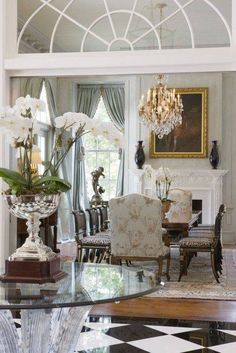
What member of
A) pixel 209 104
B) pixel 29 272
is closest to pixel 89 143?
pixel 209 104

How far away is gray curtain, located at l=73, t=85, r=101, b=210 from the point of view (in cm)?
1202

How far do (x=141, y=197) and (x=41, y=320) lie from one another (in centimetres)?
341

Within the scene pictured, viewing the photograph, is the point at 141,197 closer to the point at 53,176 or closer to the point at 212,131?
the point at 53,176

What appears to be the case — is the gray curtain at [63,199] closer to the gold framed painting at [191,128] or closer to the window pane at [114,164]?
the window pane at [114,164]

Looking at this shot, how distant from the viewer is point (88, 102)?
1237 cm

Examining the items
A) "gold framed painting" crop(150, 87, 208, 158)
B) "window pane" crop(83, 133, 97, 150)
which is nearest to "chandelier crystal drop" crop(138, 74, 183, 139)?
"gold framed painting" crop(150, 87, 208, 158)

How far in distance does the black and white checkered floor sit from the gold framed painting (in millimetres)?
7097

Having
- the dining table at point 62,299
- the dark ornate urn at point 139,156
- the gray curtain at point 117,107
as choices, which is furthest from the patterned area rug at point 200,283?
the gray curtain at point 117,107

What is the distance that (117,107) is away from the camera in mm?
12273

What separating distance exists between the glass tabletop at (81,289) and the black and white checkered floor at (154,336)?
955 mm

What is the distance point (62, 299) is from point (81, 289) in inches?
8.9

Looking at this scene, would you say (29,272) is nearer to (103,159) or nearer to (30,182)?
(30,182)

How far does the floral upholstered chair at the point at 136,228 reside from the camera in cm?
626

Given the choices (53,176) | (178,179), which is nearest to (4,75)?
(53,176)
